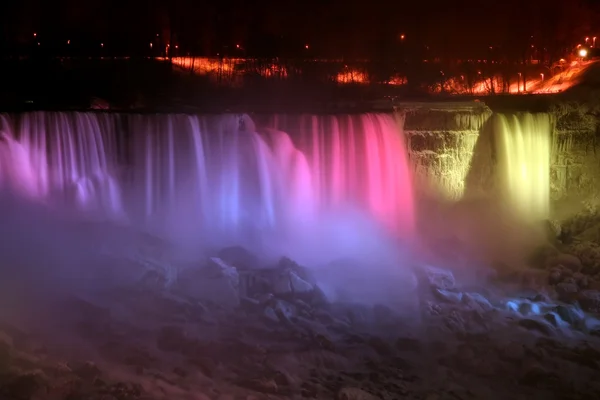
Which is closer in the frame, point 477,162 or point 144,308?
point 144,308

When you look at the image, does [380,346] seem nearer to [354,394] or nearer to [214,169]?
[354,394]

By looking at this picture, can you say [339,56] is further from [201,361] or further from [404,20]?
[201,361]

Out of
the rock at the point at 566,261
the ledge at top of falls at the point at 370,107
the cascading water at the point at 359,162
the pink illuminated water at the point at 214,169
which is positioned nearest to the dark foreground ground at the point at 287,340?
the rock at the point at 566,261

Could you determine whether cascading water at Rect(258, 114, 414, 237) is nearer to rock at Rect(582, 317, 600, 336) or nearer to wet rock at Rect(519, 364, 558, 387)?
rock at Rect(582, 317, 600, 336)

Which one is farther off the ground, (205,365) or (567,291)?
(205,365)

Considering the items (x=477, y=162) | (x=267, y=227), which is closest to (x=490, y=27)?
(x=477, y=162)

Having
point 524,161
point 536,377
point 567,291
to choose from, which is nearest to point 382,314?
point 536,377

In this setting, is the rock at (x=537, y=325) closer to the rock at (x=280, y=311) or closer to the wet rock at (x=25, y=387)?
the rock at (x=280, y=311)
